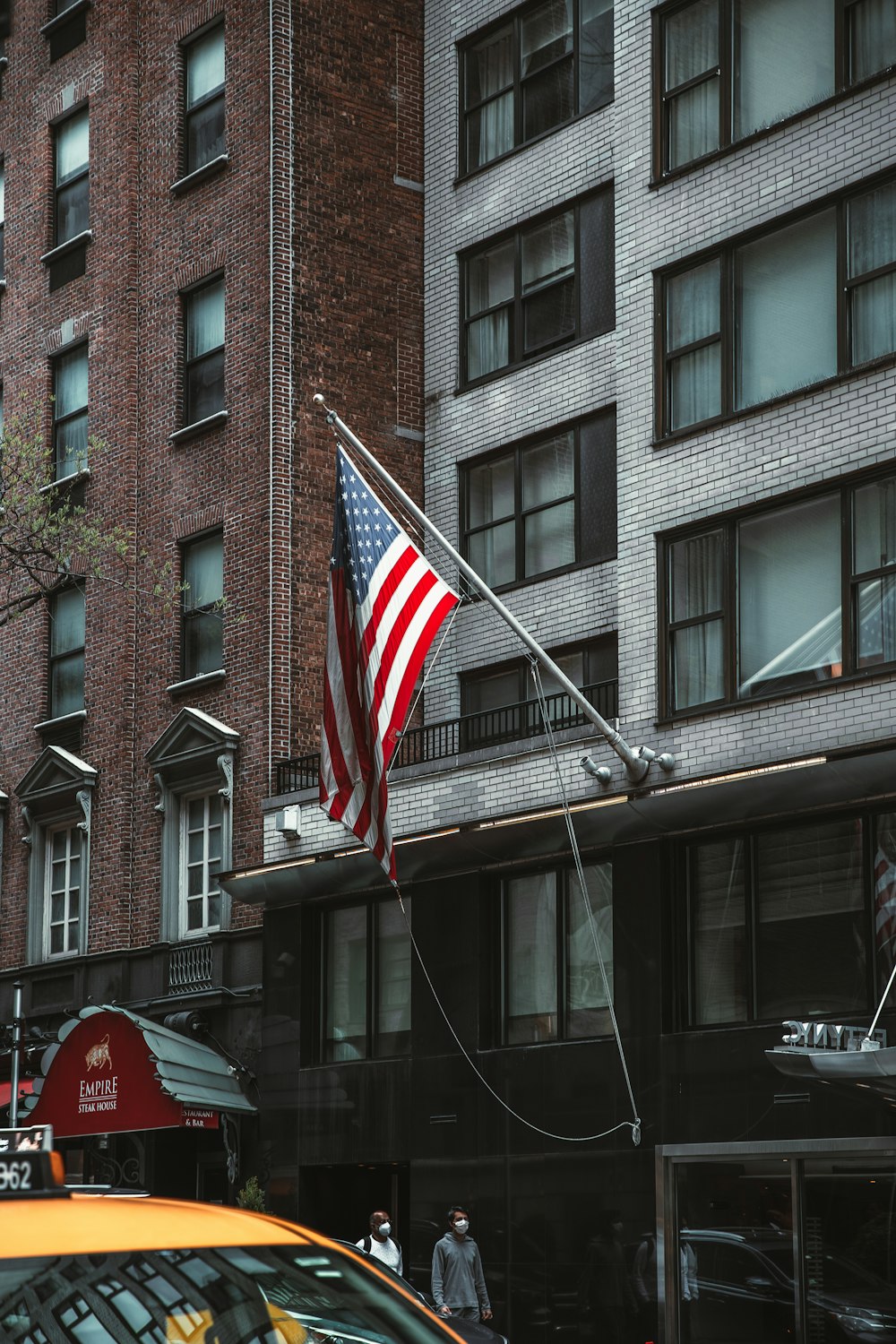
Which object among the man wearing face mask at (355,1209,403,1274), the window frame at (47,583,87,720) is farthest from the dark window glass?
the window frame at (47,583,87,720)

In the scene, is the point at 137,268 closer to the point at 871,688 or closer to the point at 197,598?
the point at 197,598

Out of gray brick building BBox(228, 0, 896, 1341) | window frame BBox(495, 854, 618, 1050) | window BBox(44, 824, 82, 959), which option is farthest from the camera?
window BBox(44, 824, 82, 959)

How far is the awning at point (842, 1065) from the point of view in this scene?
16062 millimetres

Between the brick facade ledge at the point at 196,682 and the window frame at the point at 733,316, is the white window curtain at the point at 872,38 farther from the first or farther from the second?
the brick facade ledge at the point at 196,682

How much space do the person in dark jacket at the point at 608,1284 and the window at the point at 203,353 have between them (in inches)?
546

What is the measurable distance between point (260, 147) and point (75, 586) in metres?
7.62

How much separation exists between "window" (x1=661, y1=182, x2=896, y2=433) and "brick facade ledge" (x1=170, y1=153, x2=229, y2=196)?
30.5 feet

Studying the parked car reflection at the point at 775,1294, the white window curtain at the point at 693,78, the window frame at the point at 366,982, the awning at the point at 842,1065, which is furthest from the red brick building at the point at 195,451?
the awning at the point at 842,1065

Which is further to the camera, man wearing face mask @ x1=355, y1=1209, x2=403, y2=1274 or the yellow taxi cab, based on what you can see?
man wearing face mask @ x1=355, y1=1209, x2=403, y2=1274

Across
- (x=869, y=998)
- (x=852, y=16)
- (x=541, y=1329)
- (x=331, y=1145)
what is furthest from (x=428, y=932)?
(x=852, y=16)

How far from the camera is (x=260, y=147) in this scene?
1141 inches

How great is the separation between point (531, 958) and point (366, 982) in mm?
2982

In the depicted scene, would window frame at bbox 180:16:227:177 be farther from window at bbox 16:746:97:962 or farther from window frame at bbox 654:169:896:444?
window frame at bbox 654:169:896:444

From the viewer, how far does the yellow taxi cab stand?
5719 mm
